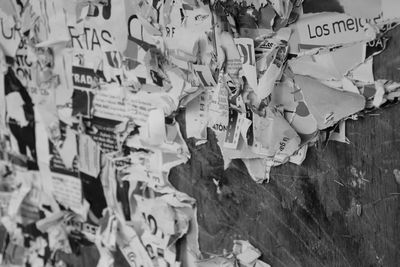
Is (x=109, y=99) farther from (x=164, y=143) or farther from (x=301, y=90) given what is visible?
(x=301, y=90)

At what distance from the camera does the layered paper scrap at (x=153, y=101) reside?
849mm

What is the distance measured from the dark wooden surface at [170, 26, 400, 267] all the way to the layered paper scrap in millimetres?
18

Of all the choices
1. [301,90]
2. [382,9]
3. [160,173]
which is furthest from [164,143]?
[382,9]

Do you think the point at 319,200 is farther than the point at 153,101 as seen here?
No

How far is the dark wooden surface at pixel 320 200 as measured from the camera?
825mm

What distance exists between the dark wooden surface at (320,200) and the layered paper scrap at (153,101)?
18 millimetres

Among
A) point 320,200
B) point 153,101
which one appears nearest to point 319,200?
point 320,200

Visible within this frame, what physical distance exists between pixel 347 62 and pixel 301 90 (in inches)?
3.0

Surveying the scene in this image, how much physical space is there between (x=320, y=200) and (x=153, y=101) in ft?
1.05

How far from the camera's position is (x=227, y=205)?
1.05m

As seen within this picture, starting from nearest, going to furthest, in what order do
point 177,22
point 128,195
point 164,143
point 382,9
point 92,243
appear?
point 382,9 < point 177,22 < point 164,143 < point 128,195 < point 92,243

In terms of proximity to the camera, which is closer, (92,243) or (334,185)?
(334,185)

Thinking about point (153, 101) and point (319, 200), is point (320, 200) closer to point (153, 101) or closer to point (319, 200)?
point (319, 200)

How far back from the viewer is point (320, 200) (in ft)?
3.00
